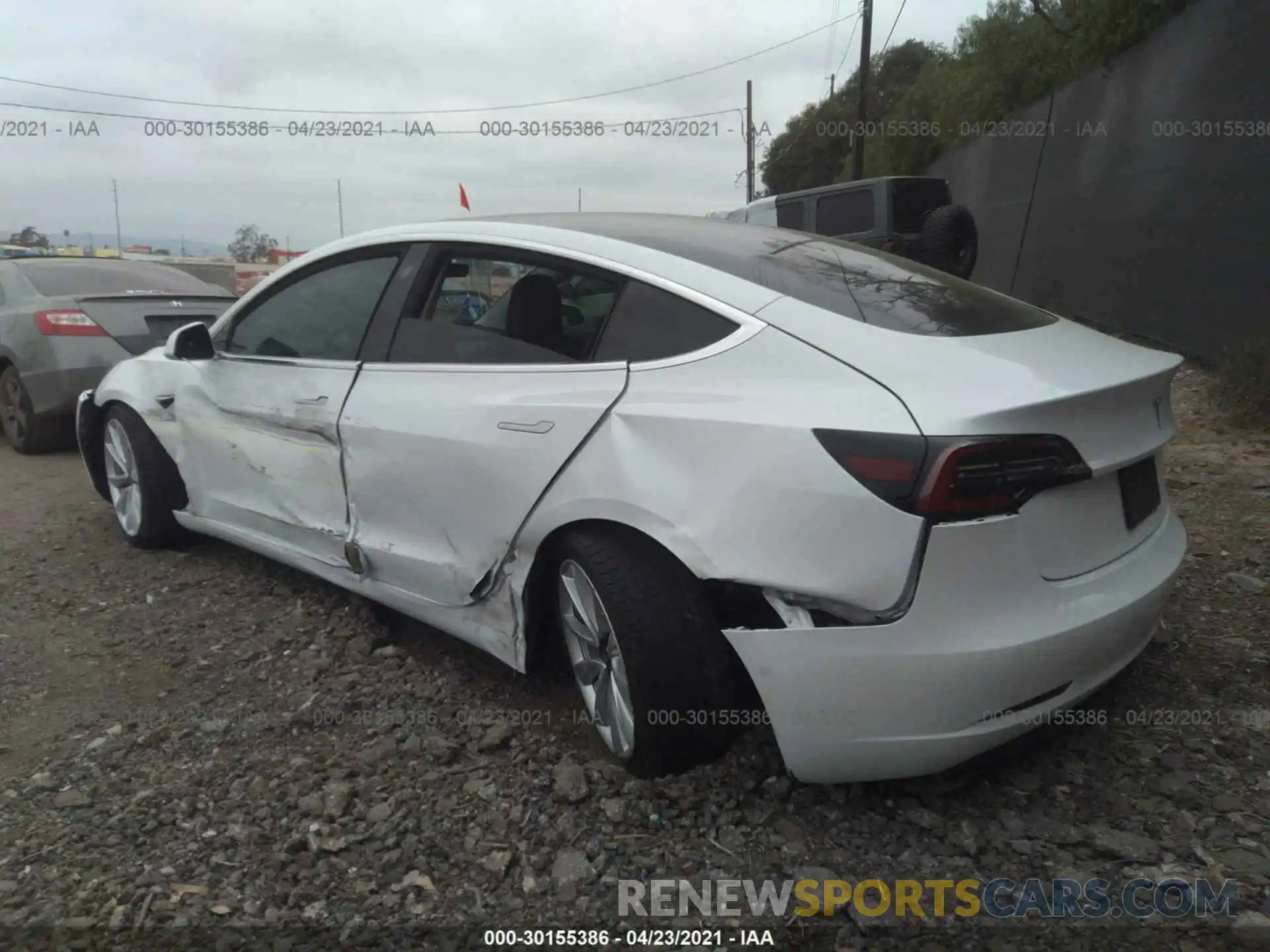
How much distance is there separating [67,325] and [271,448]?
3871 mm

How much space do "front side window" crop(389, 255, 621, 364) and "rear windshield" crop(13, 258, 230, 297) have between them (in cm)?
477

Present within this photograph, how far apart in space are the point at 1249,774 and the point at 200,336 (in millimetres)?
3854

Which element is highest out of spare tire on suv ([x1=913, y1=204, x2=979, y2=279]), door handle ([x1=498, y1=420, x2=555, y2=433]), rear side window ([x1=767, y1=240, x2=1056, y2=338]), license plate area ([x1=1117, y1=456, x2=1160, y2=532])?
spare tire on suv ([x1=913, y1=204, x2=979, y2=279])

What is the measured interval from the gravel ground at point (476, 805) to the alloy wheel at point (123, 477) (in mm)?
1060

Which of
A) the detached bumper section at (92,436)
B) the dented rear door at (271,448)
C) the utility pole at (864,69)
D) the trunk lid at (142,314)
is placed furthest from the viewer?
the utility pole at (864,69)

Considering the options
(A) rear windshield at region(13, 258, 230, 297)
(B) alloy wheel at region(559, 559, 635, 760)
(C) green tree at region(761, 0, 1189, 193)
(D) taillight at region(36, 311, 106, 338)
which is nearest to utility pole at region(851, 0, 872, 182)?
(C) green tree at region(761, 0, 1189, 193)

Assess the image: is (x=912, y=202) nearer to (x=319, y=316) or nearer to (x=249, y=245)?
(x=319, y=316)

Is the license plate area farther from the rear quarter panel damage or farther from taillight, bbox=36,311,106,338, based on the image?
taillight, bbox=36,311,106,338

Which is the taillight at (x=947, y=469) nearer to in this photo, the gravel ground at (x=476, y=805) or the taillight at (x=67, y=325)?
the gravel ground at (x=476, y=805)

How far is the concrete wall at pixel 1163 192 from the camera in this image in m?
7.60

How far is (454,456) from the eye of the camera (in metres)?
2.77

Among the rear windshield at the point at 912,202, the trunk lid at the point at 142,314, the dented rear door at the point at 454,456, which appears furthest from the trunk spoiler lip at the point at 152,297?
the rear windshield at the point at 912,202

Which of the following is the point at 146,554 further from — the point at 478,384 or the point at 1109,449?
the point at 1109,449

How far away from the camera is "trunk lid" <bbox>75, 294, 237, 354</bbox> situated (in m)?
6.52
